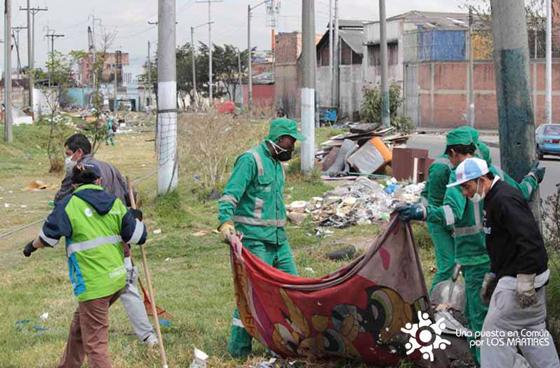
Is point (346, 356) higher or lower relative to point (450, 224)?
lower

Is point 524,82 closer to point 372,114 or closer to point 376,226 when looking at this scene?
point 376,226

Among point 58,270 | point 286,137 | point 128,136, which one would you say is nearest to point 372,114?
point 128,136

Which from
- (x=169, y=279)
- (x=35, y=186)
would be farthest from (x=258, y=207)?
(x=35, y=186)

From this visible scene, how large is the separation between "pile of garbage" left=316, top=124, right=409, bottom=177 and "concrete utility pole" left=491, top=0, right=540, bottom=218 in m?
15.2

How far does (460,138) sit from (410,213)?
1.01m

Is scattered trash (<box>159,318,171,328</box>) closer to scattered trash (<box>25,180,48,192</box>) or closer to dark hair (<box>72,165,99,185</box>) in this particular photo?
dark hair (<box>72,165,99,185</box>)

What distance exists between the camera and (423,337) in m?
6.15

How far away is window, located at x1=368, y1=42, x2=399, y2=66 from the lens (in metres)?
64.0

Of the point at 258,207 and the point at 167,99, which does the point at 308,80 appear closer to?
the point at 167,99

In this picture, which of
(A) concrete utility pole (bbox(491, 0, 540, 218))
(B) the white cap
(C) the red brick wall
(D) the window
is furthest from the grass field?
(D) the window

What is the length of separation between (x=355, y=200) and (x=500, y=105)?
919cm

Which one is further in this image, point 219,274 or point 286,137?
point 219,274

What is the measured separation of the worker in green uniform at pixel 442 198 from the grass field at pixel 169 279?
5.22ft

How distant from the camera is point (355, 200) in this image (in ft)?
51.2
